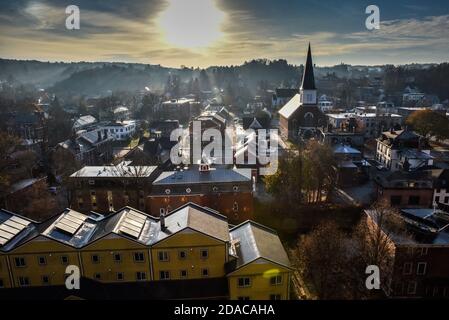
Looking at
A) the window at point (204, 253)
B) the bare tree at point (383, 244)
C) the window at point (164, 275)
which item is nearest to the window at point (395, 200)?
the bare tree at point (383, 244)

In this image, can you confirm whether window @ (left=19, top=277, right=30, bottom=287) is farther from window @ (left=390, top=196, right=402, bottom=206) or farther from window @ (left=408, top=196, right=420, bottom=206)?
window @ (left=408, top=196, right=420, bottom=206)

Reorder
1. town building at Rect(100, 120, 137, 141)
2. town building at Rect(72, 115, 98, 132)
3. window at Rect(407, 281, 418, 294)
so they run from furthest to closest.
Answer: town building at Rect(72, 115, 98, 132)
town building at Rect(100, 120, 137, 141)
window at Rect(407, 281, 418, 294)

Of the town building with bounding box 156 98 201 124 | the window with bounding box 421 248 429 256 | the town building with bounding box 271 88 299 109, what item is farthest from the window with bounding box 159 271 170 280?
the town building with bounding box 271 88 299 109

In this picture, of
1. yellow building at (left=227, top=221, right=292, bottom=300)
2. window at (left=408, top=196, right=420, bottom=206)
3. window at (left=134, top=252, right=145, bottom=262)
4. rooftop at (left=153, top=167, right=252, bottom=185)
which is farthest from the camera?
window at (left=408, top=196, right=420, bottom=206)

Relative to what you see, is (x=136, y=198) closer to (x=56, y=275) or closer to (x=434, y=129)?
(x=56, y=275)

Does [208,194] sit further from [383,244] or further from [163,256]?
[383,244]

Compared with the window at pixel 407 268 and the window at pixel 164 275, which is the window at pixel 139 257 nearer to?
the window at pixel 164 275

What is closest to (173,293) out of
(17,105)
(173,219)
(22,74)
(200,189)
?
(173,219)
